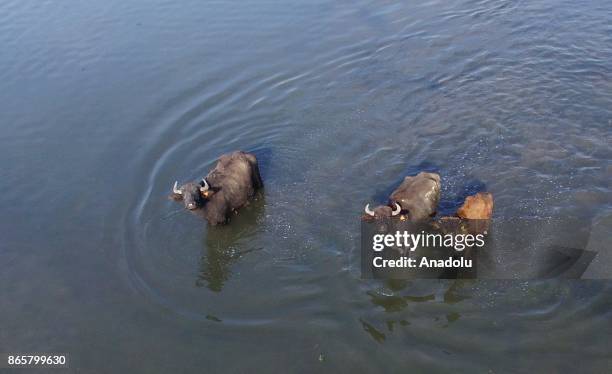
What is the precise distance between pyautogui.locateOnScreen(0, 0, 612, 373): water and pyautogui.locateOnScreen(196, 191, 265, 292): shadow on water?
4 centimetres

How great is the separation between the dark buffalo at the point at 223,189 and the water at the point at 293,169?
40 centimetres

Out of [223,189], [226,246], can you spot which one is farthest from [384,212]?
[223,189]

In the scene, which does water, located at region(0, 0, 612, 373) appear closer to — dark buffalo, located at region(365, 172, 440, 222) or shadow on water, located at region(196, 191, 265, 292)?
shadow on water, located at region(196, 191, 265, 292)

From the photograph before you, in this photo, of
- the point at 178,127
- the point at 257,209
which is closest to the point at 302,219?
the point at 257,209

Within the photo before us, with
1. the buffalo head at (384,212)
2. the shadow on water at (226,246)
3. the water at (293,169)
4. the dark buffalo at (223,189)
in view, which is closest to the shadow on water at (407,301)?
the water at (293,169)

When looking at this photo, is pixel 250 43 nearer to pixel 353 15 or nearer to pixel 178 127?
pixel 353 15

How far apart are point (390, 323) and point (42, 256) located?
7.32m

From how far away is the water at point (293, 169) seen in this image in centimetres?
929

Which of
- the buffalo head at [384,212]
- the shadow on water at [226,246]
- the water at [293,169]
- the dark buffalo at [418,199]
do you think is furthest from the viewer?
the shadow on water at [226,246]

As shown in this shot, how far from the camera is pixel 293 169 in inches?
531

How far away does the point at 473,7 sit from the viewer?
1983 cm

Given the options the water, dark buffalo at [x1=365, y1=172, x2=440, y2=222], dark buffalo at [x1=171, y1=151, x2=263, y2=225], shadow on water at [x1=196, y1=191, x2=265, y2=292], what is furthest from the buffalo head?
dark buffalo at [x1=171, y1=151, x2=263, y2=225]

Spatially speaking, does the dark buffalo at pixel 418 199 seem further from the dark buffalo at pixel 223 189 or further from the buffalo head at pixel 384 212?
the dark buffalo at pixel 223 189

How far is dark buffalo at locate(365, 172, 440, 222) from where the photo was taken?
10.6 meters
